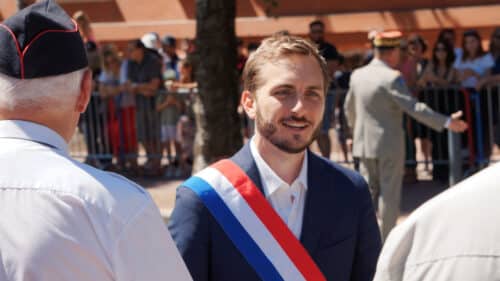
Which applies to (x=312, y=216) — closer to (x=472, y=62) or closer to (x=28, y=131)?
(x=28, y=131)

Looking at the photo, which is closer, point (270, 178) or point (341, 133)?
point (270, 178)

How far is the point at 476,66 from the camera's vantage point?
1180cm

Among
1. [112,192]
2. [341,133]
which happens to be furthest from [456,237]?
[341,133]

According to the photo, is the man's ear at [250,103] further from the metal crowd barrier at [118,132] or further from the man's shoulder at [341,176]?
the metal crowd barrier at [118,132]

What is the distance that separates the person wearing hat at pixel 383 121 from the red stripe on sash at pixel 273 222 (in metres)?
5.29

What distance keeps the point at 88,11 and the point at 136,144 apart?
6945mm

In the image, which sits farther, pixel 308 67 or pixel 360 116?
pixel 360 116

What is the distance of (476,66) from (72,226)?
33.0 ft

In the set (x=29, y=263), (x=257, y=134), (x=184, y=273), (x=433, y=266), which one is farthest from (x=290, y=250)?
(x=433, y=266)

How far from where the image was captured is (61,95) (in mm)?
2408

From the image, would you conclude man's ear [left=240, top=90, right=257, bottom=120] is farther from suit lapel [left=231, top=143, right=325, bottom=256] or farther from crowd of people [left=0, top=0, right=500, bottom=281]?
suit lapel [left=231, top=143, right=325, bottom=256]

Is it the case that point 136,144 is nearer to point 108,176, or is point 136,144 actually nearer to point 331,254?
point 331,254

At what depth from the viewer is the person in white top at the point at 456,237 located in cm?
169

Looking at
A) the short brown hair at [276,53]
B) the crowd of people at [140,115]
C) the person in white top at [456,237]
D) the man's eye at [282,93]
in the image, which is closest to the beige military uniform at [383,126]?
the crowd of people at [140,115]
